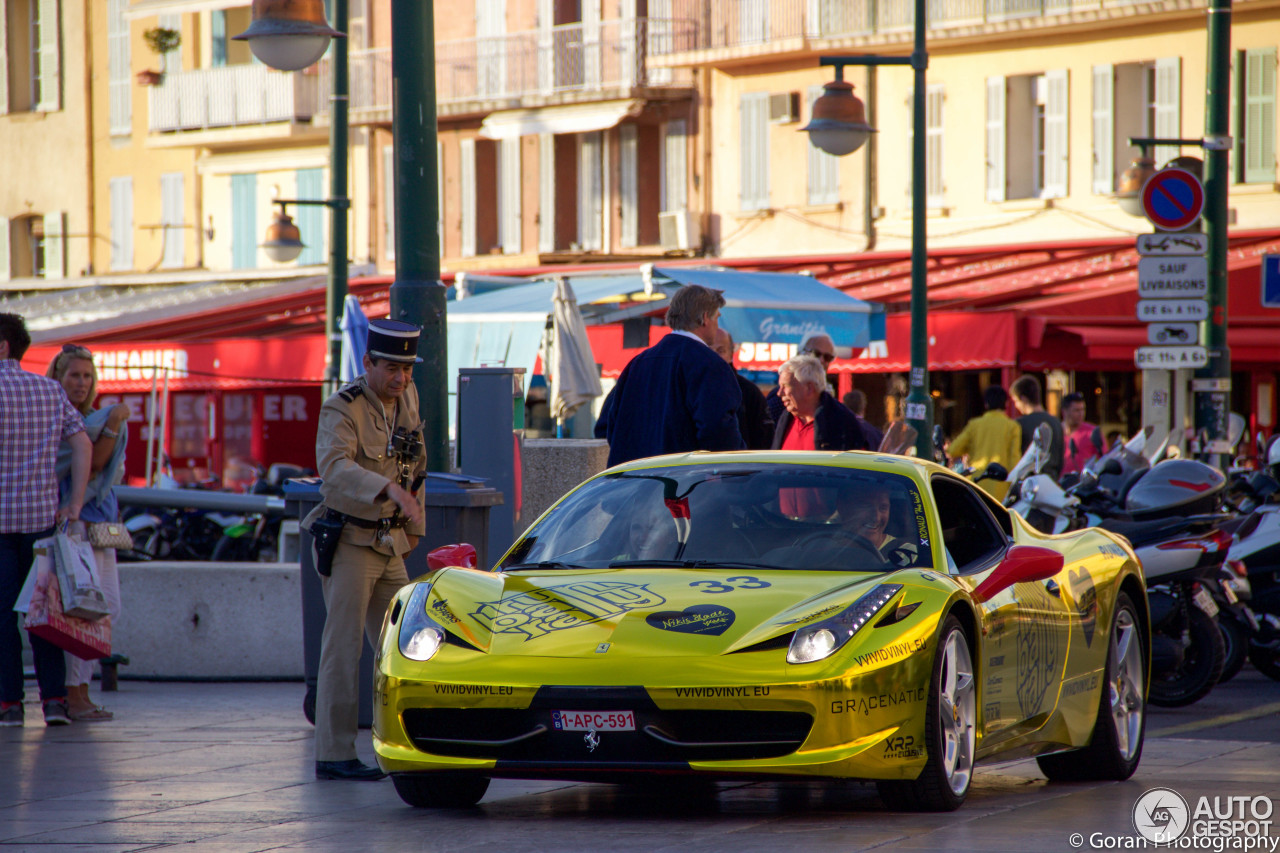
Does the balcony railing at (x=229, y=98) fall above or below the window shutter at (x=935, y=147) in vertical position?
above

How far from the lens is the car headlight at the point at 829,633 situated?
6.54 meters

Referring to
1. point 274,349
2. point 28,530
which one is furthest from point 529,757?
point 274,349

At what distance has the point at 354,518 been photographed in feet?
26.3

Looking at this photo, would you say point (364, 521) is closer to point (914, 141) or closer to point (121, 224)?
point (914, 141)

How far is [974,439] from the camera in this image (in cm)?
1719

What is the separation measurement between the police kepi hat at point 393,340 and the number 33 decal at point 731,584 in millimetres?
1651

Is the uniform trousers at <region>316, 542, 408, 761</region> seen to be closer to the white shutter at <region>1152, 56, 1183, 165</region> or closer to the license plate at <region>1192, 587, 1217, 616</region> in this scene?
the license plate at <region>1192, 587, 1217, 616</region>

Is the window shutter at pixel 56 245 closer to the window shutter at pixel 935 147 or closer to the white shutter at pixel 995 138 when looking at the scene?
the window shutter at pixel 935 147

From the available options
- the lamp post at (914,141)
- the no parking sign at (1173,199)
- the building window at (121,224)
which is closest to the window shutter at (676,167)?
the building window at (121,224)

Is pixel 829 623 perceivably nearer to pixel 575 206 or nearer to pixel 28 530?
pixel 28 530

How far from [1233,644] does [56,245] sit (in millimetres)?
33933

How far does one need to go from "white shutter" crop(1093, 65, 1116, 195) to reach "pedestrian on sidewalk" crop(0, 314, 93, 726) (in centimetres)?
2091

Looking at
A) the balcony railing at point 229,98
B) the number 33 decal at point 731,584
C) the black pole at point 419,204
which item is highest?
the balcony railing at point 229,98

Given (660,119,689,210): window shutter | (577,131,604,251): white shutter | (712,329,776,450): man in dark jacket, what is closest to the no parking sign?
(712,329,776,450): man in dark jacket
